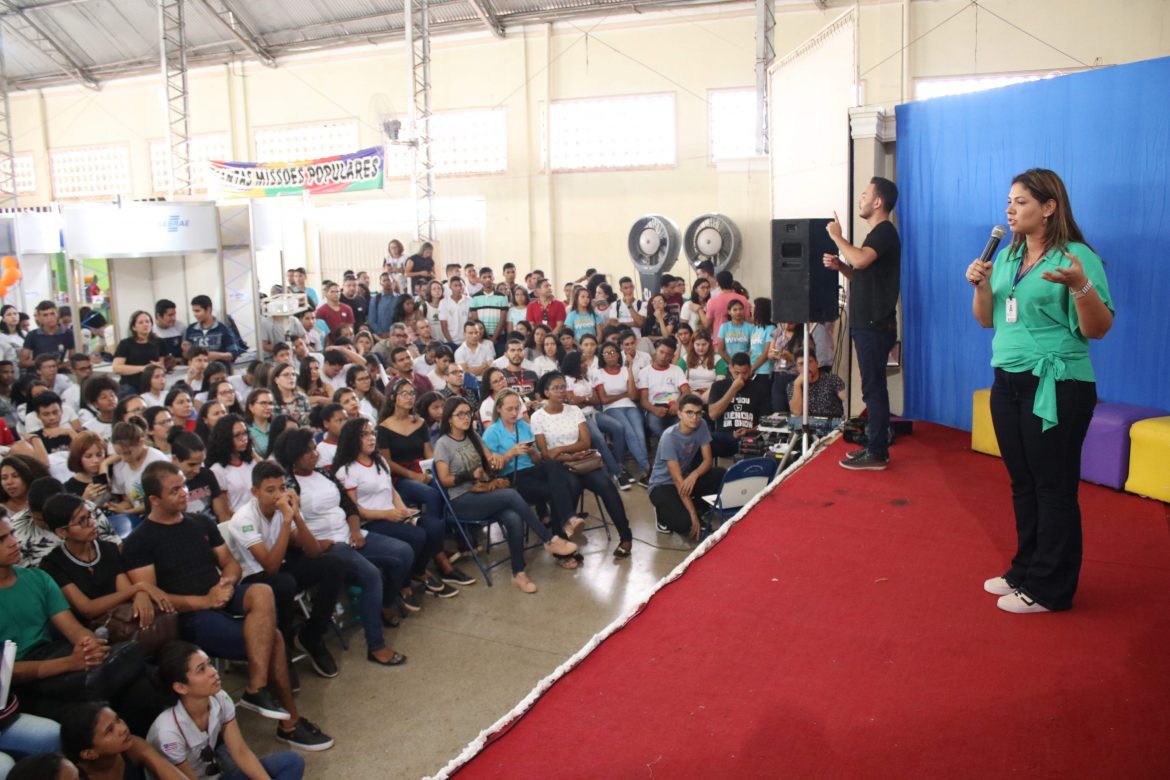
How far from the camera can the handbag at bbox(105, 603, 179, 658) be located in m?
3.32

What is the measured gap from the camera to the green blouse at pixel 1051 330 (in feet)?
8.52

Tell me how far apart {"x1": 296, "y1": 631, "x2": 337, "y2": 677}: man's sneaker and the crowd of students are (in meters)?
0.02

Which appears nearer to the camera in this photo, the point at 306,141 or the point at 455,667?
the point at 455,667

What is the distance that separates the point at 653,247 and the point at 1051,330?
932 cm

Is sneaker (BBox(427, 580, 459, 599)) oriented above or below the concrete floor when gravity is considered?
above

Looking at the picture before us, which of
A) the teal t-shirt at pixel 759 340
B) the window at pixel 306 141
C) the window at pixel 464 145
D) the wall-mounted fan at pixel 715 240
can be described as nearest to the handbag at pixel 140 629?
the teal t-shirt at pixel 759 340

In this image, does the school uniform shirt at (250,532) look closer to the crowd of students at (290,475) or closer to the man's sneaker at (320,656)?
the crowd of students at (290,475)

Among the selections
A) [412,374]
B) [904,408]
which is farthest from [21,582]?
[904,408]

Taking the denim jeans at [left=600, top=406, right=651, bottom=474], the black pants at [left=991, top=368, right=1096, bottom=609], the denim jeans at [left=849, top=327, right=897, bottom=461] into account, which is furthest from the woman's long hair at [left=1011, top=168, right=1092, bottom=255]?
the denim jeans at [left=600, top=406, right=651, bottom=474]

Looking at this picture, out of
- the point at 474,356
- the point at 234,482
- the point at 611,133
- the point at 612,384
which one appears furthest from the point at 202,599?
the point at 611,133

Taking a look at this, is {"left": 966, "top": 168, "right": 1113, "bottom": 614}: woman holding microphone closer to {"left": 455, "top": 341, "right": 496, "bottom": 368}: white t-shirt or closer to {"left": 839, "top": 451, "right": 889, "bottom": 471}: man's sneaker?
{"left": 839, "top": 451, "right": 889, "bottom": 471}: man's sneaker

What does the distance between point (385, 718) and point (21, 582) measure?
1.48 metres

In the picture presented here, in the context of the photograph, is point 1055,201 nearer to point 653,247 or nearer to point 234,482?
point 234,482

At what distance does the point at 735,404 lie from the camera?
6883mm
